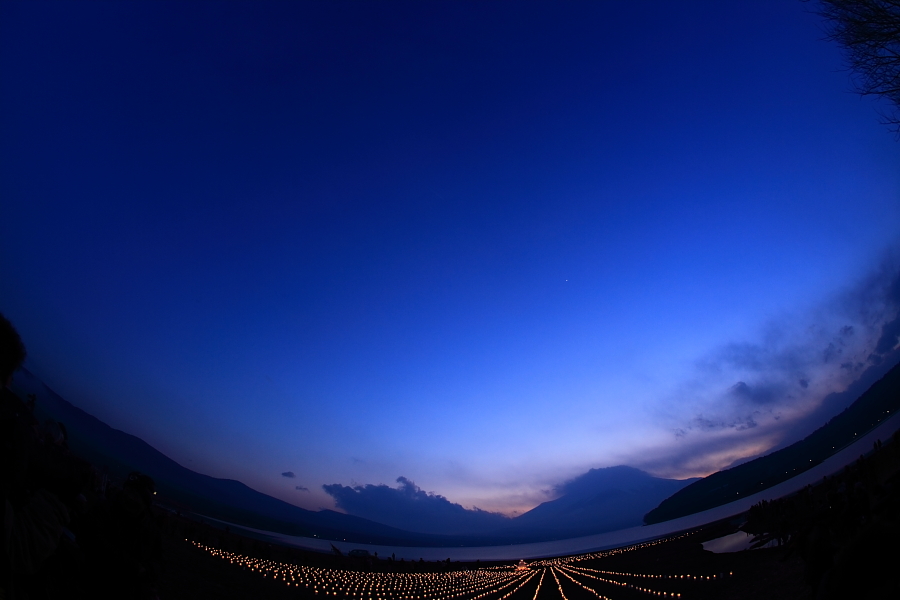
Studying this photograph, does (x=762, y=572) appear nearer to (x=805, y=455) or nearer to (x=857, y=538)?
(x=857, y=538)

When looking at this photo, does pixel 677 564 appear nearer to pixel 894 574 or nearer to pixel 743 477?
pixel 894 574

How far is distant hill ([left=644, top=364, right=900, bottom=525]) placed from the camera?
→ 242ft

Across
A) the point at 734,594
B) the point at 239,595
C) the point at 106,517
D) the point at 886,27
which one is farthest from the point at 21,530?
the point at 734,594

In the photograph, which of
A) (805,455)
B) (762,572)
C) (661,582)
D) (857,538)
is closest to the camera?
(857,538)

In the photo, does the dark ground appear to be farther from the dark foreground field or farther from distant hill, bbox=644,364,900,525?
distant hill, bbox=644,364,900,525

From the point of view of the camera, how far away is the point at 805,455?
112000 mm

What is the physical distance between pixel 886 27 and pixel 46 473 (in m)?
14.5

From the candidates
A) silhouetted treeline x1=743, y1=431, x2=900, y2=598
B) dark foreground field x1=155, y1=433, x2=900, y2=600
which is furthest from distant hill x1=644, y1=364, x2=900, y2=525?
silhouetted treeline x1=743, y1=431, x2=900, y2=598

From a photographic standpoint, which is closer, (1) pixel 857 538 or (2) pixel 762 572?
(1) pixel 857 538

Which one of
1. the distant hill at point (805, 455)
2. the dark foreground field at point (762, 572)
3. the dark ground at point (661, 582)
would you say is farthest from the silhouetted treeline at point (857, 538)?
the distant hill at point (805, 455)

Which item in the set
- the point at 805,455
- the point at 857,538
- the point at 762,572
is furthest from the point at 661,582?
the point at 805,455

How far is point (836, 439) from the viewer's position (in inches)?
3575

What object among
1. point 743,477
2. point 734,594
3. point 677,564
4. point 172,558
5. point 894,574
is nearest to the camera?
point 894,574

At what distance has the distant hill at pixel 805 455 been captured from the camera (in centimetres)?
7381
